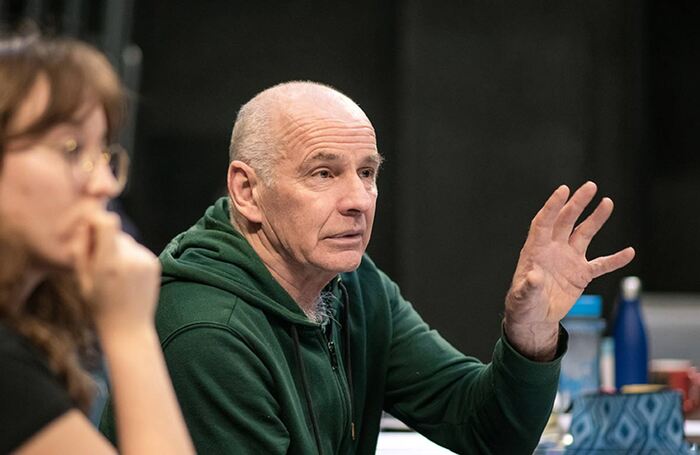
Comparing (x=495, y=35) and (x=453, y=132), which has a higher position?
(x=495, y=35)

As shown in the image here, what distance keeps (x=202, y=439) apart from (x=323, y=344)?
0.33m

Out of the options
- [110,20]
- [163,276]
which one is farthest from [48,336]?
[110,20]

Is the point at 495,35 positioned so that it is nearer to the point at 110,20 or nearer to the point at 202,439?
the point at 110,20

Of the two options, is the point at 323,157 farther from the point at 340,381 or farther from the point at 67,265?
the point at 67,265

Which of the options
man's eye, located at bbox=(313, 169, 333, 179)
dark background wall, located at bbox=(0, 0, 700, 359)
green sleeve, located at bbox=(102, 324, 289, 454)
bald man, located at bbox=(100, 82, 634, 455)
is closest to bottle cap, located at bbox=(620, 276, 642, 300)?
bald man, located at bbox=(100, 82, 634, 455)

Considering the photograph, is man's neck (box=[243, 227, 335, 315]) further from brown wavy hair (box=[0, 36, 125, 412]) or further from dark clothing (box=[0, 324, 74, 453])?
dark clothing (box=[0, 324, 74, 453])

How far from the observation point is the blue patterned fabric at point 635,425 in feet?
6.36

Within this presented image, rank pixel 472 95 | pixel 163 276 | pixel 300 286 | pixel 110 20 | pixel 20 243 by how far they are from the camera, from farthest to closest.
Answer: pixel 110 20
pixel 472 95
pixel 300 286
pixel 163 276
pixel 20 243

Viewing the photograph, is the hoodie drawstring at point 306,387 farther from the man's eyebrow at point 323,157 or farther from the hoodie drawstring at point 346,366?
the man's eyebrow at point 323,157

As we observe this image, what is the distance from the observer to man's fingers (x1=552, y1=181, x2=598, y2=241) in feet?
5.80

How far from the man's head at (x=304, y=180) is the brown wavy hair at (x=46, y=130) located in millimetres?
753

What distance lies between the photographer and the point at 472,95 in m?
4.68

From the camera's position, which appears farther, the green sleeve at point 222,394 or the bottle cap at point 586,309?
the bottle cap at point 586,309

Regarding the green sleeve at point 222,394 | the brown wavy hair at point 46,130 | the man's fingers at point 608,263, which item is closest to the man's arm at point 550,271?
the man's fingers at point 608,263
